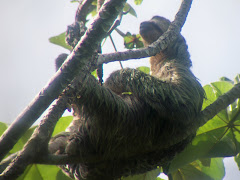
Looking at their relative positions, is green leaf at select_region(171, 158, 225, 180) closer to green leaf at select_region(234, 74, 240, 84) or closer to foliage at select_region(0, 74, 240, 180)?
foliage at select_region(0, 74, 240, 180)

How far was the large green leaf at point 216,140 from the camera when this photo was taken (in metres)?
3.61

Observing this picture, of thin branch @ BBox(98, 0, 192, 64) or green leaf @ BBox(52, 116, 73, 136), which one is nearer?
thin branch @ BBox(98, 0, 192, 64)

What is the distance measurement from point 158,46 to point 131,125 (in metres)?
0.92

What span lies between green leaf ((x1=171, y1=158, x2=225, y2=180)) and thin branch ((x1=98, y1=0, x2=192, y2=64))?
208 cm

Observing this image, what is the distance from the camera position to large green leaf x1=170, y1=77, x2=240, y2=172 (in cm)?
361

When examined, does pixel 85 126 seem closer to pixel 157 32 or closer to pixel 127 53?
pixel 127 53

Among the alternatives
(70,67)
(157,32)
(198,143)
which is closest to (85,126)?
(70,67)

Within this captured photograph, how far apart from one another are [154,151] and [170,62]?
4.76 ft

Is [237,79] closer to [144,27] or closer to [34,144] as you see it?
[144,27]

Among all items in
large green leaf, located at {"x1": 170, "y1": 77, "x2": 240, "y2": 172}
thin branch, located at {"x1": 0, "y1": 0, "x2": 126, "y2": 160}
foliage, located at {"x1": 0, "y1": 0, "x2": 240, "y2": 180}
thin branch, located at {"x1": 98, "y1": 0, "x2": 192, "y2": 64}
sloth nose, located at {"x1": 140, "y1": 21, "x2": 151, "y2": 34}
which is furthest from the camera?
sloth nose, located at {"x1": 140, "y1": 21, "x2": 151, "y2": 34}

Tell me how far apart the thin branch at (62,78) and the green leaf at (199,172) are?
298 cm

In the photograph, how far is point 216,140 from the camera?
3709 mm

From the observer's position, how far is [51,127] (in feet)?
6.23

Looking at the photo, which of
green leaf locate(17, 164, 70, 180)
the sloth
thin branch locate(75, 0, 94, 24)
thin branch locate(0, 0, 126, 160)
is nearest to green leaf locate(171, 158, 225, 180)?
the sloth
